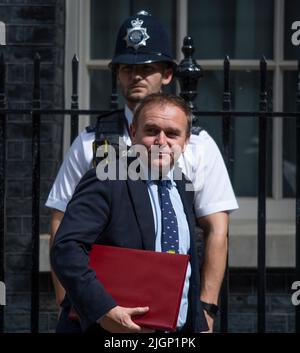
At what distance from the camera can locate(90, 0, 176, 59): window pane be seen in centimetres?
615

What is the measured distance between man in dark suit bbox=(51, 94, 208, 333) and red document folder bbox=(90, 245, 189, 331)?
0.05 meters

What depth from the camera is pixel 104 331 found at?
3301mm

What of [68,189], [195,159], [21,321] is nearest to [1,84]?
[68,189]

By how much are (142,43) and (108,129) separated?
1.32 feet

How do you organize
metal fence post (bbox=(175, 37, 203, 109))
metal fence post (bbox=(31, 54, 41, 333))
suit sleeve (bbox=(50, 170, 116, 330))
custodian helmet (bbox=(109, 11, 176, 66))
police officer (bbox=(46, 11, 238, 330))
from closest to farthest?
suit sleeve (bbox=(50, 170, 116, 330)) < police officer (bbox=(46, 11, 238, 330)) < custodian helmet (bbox=(109, 11, 176, 66)) < metal fence post (bbox=(175, 37, 203, 109)) < metal fence post (bbox=(31, 54, 41, 333))

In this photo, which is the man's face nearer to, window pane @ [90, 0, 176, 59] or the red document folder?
the red document folder

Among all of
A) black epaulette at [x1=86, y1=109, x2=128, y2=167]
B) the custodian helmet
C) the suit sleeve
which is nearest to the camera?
the suit sleeve

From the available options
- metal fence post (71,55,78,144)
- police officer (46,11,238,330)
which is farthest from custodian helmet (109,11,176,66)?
metal fence post (71,55,78,144)

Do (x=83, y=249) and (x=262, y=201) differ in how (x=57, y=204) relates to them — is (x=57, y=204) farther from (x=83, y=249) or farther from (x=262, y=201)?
(x=262, y=201)

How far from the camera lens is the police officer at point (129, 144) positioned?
375cm

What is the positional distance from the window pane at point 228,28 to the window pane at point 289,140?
0.86 ft

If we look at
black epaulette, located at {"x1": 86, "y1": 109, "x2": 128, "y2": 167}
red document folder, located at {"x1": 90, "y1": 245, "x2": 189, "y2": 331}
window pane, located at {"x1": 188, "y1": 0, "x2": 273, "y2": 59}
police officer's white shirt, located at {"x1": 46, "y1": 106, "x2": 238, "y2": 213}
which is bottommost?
red document folder, located at {"x1": 90, "y1": 245, "x2": 189, "y2": 331}

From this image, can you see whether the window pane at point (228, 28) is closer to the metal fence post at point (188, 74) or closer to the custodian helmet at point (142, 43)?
the metal fence post at point (188, 74)

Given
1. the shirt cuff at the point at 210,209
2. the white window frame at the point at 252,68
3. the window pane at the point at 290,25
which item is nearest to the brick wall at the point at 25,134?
the white window frame at the point at 252,68
